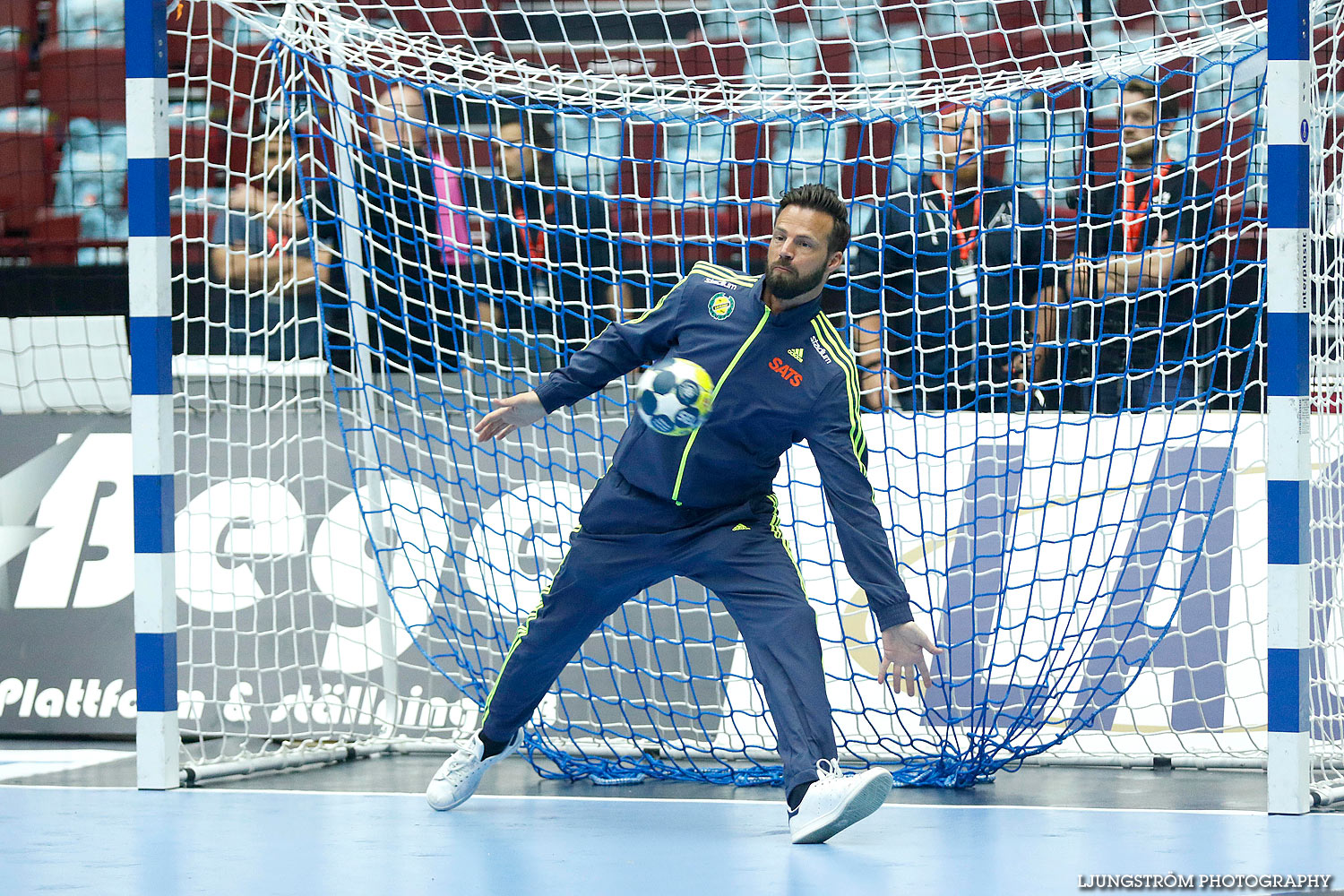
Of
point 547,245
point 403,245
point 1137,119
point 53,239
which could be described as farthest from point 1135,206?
point 53,239

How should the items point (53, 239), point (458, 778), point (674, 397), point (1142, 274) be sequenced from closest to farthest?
point (674, 397) → point (458, 778) → point (1142, 274) → point (53, 239)

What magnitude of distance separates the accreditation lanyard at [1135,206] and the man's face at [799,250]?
1.50 metres

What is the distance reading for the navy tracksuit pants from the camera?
13.0 feet

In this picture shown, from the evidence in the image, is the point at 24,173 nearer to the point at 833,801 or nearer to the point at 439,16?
the point at 439,16

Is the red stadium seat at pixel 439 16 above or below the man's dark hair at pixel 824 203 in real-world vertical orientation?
above

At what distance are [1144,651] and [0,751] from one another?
4222 mm

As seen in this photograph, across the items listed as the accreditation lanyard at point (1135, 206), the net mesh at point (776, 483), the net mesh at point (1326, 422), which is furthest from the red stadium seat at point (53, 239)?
the net mesh at point (1326, 422)

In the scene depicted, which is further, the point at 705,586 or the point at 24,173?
the point at 24,173

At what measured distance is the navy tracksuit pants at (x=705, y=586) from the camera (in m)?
3.96

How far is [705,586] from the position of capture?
421 centimetres

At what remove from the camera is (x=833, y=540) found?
564 cm

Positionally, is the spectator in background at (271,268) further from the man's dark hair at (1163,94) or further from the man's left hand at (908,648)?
the man's dark hair at (1163,94)

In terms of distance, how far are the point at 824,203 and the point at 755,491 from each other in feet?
2.67

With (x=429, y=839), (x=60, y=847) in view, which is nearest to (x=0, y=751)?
(x=60, y=847)
